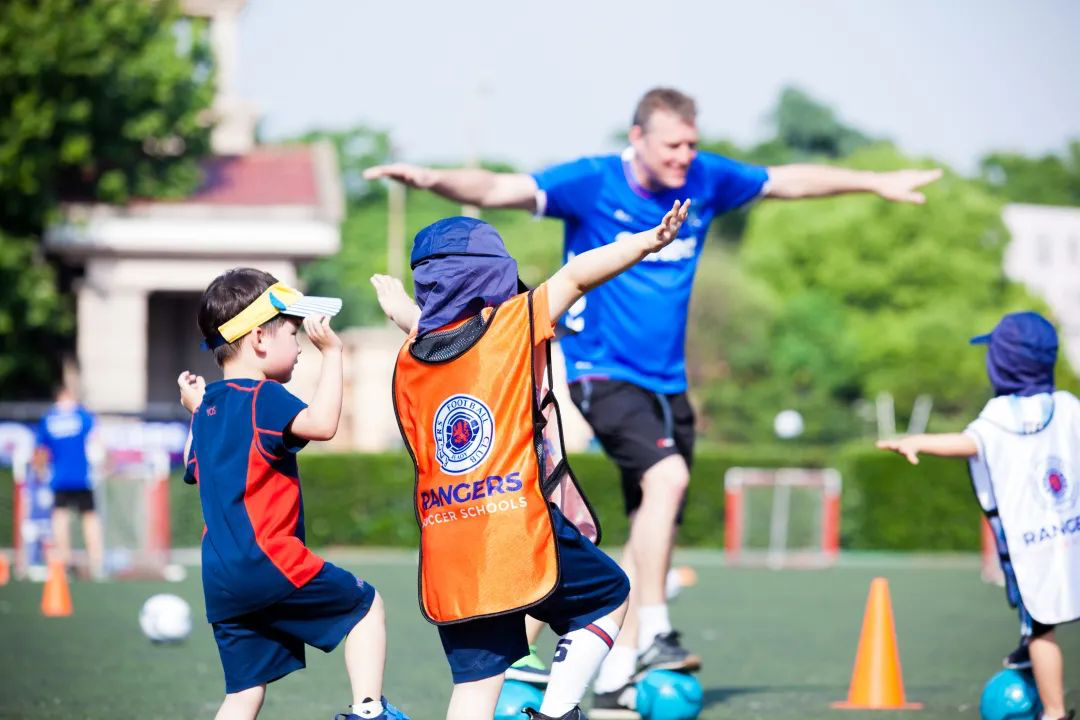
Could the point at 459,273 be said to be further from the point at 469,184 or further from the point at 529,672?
the point at 529,672

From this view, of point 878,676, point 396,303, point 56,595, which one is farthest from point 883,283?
point 396,303

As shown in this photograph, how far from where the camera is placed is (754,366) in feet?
205

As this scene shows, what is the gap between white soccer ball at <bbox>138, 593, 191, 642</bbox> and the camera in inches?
376

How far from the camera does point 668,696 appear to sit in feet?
20.4

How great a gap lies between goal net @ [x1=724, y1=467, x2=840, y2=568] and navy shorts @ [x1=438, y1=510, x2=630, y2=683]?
1926 cm

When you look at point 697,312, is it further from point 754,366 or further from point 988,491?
point 988,491

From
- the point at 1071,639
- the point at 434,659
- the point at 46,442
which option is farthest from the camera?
the point at 46,442

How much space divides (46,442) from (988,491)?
1268 cm

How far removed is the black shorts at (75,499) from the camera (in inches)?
653

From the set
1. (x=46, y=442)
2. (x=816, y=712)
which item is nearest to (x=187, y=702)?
(x=816, y=712)

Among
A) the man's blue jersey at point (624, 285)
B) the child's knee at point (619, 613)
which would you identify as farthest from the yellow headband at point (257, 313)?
the man's blue jersey at point (624, 285)

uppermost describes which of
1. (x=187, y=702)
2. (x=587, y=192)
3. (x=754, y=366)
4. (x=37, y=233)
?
(x=587, y=192)

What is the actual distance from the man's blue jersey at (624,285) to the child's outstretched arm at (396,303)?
1.66 meters

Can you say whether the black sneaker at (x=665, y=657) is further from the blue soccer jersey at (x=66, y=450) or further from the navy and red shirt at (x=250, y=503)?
the blue soccer jersey at (x=66, y=450)
